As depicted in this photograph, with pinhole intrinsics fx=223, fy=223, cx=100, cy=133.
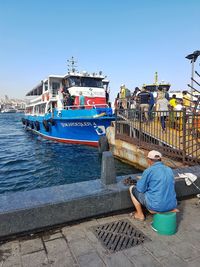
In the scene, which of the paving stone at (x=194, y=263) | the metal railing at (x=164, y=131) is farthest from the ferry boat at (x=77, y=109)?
the paving stone at (x=194, y=263)

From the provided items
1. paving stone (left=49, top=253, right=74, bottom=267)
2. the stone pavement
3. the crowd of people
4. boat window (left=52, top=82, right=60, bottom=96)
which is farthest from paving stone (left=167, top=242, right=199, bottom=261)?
boat window (left=52, top=82, right=60, bottom=96)

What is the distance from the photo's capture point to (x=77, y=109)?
15.8 m

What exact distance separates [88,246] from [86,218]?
662mm

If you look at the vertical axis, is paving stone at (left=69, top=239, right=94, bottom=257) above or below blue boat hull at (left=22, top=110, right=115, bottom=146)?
below

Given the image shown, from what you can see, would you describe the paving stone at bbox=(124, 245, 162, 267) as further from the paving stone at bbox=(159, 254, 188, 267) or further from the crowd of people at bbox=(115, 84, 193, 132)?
the crowd of people at bbox=(115, 84, 193, 132)

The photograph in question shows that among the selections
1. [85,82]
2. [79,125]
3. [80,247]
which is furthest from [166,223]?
[85,82]

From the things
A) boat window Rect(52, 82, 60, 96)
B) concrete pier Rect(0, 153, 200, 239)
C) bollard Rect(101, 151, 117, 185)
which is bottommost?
concrete pier Rect(0, 153, 200, 239)

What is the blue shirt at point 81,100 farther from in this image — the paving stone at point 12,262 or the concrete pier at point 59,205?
the paving stone at point 12,262

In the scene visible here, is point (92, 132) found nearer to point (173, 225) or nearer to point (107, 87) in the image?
point (107, 87)

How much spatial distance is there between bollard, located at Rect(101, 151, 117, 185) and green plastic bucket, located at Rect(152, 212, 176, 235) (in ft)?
3.42

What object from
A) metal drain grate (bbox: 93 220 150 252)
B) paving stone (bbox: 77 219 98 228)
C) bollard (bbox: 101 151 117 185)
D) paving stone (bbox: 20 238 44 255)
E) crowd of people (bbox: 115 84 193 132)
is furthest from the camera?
crowd of people (bbox: 115 84 193 132)

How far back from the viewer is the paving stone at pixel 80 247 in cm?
283

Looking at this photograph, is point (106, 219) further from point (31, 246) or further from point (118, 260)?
point (31, 246)

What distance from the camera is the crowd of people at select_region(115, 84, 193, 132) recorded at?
8.24 meters
